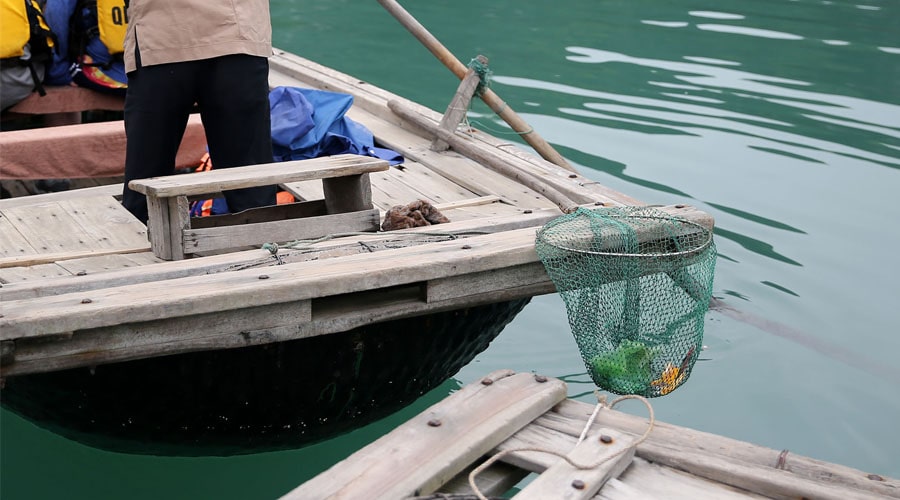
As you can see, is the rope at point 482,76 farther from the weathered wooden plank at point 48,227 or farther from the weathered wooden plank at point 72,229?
the weathered wooden plank at point 48,227

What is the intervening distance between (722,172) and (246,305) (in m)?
5.30

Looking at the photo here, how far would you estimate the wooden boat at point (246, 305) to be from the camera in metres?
2.88

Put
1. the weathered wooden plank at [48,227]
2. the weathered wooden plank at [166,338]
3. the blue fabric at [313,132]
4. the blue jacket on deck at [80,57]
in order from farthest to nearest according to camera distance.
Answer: the blue jacket on deck at [80,57] → the blue fabric at [313,132] → the weathered wooden plank at [48,227] → the weathered wooden plank at [166,338]

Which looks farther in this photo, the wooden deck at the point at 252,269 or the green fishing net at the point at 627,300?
the green fishing net at the point at 627,300

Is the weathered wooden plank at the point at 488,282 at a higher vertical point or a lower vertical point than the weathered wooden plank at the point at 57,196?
higher

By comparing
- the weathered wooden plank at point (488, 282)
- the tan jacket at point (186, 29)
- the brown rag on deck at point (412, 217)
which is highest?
the tan jacket at point (186, 29)

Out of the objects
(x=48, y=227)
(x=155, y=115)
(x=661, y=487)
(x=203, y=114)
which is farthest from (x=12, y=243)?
(x=661, y=487)

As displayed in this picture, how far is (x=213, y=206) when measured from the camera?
4.44m

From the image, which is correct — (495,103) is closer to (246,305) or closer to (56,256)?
(56,256)

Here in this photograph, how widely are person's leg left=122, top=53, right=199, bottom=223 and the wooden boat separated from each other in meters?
0.23

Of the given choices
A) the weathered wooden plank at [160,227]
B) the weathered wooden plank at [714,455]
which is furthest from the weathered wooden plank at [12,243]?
the weathered wooden plank at [714,455]

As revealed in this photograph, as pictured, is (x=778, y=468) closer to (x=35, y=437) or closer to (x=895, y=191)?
(x=35, y=437)

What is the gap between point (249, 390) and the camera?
11.3 ft

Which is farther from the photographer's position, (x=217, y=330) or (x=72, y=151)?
(x=72, y=151)
